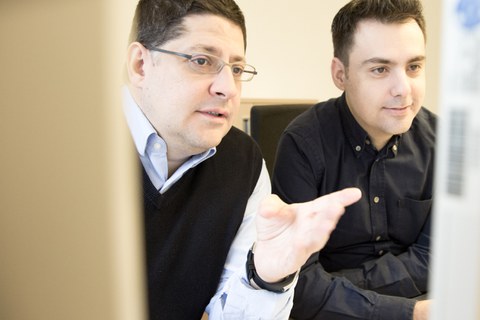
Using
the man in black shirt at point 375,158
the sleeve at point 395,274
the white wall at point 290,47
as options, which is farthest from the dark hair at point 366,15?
the white wall at point 290,47

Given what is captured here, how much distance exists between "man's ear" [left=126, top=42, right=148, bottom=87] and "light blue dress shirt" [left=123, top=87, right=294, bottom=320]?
0.05 m

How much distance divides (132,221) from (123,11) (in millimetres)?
105

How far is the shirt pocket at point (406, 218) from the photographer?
1314 millimetres

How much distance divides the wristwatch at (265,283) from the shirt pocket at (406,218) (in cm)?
56

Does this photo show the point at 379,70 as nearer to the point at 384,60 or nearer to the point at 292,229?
the point at 384,60

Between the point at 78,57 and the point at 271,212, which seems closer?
the point at 78,57

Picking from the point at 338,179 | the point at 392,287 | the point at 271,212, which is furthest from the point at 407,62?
the point at 271,212

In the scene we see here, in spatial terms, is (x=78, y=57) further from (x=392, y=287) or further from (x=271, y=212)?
(x=392, y=287)

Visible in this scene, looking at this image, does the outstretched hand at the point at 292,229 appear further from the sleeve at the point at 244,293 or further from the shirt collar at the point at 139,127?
the shirt collar at the point at 139,127

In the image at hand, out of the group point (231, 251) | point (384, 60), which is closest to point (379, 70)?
point (384, 60)

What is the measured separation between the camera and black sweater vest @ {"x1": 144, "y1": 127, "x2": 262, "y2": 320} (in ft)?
3.19

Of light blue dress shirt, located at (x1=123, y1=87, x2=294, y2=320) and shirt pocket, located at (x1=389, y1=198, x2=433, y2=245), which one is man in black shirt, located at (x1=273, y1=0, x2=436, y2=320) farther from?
light blue dress shirt, located at (x1=123, y1=87, x2=294, y2=320)

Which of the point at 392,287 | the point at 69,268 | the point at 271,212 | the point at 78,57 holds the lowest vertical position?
the point at 392,287

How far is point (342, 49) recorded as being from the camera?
1.40 metres
